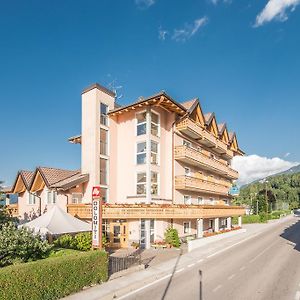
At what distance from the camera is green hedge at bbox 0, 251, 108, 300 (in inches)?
409

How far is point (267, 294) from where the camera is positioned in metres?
13.1

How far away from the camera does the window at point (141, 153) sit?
2866cm

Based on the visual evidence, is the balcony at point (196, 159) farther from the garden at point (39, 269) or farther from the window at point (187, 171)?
the garden at point (39, 269)

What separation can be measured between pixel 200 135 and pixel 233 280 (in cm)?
1988

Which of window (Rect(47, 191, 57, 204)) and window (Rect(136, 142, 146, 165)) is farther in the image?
window (Rect(47, 191, 57, 204))

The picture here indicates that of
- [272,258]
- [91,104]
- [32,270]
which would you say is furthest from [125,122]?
[32,270]

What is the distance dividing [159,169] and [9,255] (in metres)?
17.4

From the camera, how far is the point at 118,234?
26859mm

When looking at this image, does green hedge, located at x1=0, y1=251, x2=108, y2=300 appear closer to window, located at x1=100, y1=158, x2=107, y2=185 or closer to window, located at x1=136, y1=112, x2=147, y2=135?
window, located at x1=100, y1=158, x2=107, y2=185

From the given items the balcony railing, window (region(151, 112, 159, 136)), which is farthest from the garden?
the balcony railing

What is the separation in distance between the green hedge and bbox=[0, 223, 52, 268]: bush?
1877mm

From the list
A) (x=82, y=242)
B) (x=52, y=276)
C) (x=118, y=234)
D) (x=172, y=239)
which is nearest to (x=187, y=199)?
(x=172, y=239)

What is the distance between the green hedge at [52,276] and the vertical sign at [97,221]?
100cm

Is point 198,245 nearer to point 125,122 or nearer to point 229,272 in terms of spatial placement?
point 229,272
